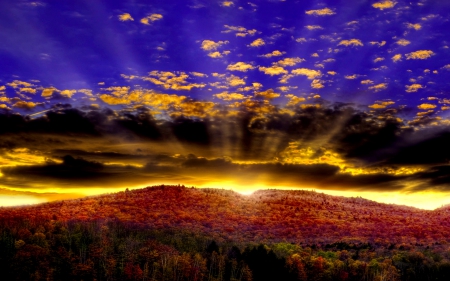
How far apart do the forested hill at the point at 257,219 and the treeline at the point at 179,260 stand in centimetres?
1850

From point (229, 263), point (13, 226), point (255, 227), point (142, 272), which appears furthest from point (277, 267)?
point (13, 226)

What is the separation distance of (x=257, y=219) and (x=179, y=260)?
71506 millimetres

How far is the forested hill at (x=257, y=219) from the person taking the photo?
15138 centimetres

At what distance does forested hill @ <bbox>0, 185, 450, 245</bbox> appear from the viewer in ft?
497

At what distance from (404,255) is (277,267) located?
45.7 m

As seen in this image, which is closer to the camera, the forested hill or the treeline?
the treeline

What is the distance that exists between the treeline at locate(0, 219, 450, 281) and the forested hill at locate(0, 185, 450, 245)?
18504mm

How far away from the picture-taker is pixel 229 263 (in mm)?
108875

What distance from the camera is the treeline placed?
104562 mm

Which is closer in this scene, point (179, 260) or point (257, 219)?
point (179, 260)

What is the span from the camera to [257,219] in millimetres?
178750

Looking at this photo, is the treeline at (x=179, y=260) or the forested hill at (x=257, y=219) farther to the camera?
the forested hill at (x=257, y=219)

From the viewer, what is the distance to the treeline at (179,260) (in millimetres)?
104562

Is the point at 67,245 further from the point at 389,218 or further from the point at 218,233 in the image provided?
the point at 389,218
